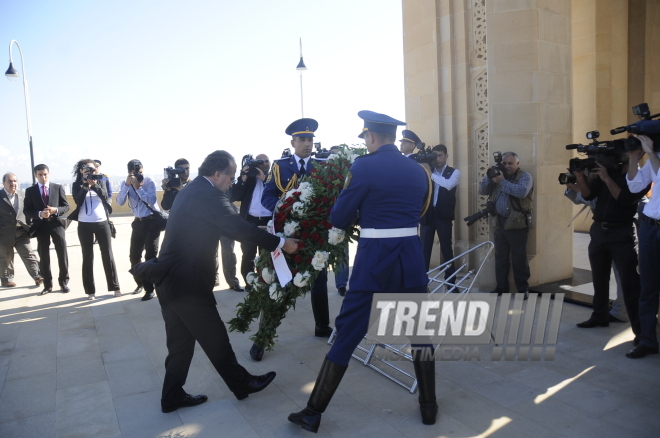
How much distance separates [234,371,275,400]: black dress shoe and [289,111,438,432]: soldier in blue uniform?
561 millimetres

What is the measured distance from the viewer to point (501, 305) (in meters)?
5.88

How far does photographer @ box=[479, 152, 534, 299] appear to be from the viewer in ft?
19.7

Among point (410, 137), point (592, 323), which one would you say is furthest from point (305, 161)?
point (592, 323)

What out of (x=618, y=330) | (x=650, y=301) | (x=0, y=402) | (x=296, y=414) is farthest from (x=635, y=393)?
(x=0, y=402)

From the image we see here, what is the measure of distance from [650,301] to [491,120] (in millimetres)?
3047

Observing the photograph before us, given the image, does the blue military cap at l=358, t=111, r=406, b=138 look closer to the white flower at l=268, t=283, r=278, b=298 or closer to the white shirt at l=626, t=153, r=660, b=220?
the white flower at l=268, t=283, r=278, b=298

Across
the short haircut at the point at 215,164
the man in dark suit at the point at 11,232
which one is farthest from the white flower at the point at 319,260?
the man in dark suit at the point at 11,232

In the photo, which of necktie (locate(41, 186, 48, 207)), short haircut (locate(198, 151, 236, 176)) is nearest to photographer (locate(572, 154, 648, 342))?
short haircut (locate(198, 151, 236, 176))

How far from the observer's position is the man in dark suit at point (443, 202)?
21.9ft

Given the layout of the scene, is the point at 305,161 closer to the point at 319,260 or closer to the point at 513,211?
the point at 319,260

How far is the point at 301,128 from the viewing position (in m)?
4.97

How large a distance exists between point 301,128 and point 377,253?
2143mm

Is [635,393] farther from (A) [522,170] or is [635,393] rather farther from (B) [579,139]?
(B) [579,139]

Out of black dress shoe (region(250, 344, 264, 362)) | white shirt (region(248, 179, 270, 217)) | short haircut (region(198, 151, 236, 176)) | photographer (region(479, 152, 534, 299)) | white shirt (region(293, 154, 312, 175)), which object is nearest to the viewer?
short haircut (region(198, 151, 236, 176))
